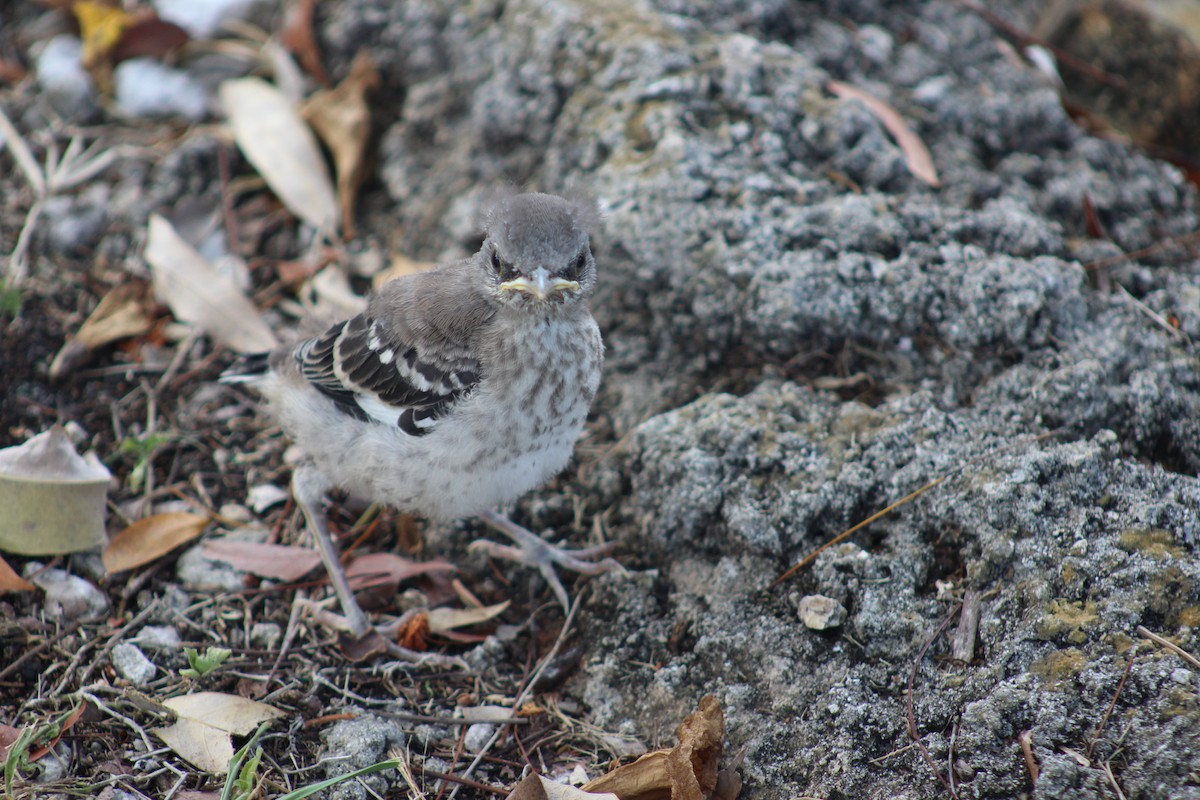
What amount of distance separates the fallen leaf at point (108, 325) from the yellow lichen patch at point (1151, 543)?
13.7ft

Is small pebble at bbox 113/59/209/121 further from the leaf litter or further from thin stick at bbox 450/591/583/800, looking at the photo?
thin stick at bbox 450/591/583/800

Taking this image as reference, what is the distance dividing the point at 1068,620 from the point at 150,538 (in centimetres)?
321

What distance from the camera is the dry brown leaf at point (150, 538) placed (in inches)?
142

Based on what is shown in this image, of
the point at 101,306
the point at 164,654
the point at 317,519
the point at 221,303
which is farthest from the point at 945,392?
the point at 101,306

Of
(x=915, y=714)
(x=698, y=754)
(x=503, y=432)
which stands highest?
(x=503, y=432)

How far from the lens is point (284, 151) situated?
5.09m

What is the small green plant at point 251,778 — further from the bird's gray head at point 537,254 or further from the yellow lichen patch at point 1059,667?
the yellow lichen patch at point 1059,667

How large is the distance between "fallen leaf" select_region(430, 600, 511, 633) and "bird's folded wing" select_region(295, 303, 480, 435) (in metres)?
0.70

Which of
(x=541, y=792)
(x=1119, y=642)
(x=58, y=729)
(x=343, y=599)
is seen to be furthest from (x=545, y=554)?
(x=1119, y=642)

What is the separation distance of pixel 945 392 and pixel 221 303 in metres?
3.30

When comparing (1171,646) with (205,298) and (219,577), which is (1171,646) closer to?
(219,577)

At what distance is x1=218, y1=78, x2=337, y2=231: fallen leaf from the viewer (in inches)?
198

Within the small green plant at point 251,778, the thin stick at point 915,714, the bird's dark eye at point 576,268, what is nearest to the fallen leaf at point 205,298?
the bird's dark eye at point 576,268

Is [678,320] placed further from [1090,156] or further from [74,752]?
[74,752]
